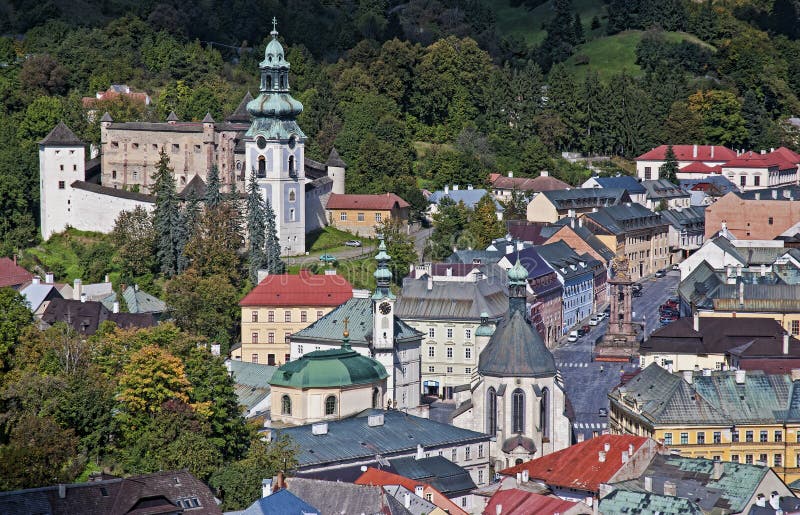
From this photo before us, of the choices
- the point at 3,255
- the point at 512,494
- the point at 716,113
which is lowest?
the point at 512,494

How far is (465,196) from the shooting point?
14625 centimetres

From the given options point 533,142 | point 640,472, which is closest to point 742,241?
point 533,142

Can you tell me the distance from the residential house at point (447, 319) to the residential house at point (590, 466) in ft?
87.0

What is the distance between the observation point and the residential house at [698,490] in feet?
227

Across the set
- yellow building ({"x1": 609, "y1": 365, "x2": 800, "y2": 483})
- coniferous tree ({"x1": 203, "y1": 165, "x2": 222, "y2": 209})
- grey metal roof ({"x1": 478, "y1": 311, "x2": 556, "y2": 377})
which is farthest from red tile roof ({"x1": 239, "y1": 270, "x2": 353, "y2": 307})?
yellow building ({"x1": 609, "y1": 365, "x2": 800, "y2": 483})

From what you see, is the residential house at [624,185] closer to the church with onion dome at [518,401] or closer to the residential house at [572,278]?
the residential house at [572,278]

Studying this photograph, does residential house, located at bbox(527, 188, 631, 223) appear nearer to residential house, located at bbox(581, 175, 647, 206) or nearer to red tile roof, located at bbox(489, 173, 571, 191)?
red tile roof, located at bbox(489, 173, 571, 191)

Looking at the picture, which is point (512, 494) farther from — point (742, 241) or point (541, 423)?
point (742, 241)

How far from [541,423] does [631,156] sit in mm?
89786

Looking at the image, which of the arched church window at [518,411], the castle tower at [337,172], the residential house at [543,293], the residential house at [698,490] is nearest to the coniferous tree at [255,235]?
the residential house at [543,293]

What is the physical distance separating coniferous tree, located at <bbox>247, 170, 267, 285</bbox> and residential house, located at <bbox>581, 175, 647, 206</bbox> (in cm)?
4473

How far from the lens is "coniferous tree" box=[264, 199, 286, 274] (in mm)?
117500

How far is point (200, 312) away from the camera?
111188mm

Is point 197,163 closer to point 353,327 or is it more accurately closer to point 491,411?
point 353,327
